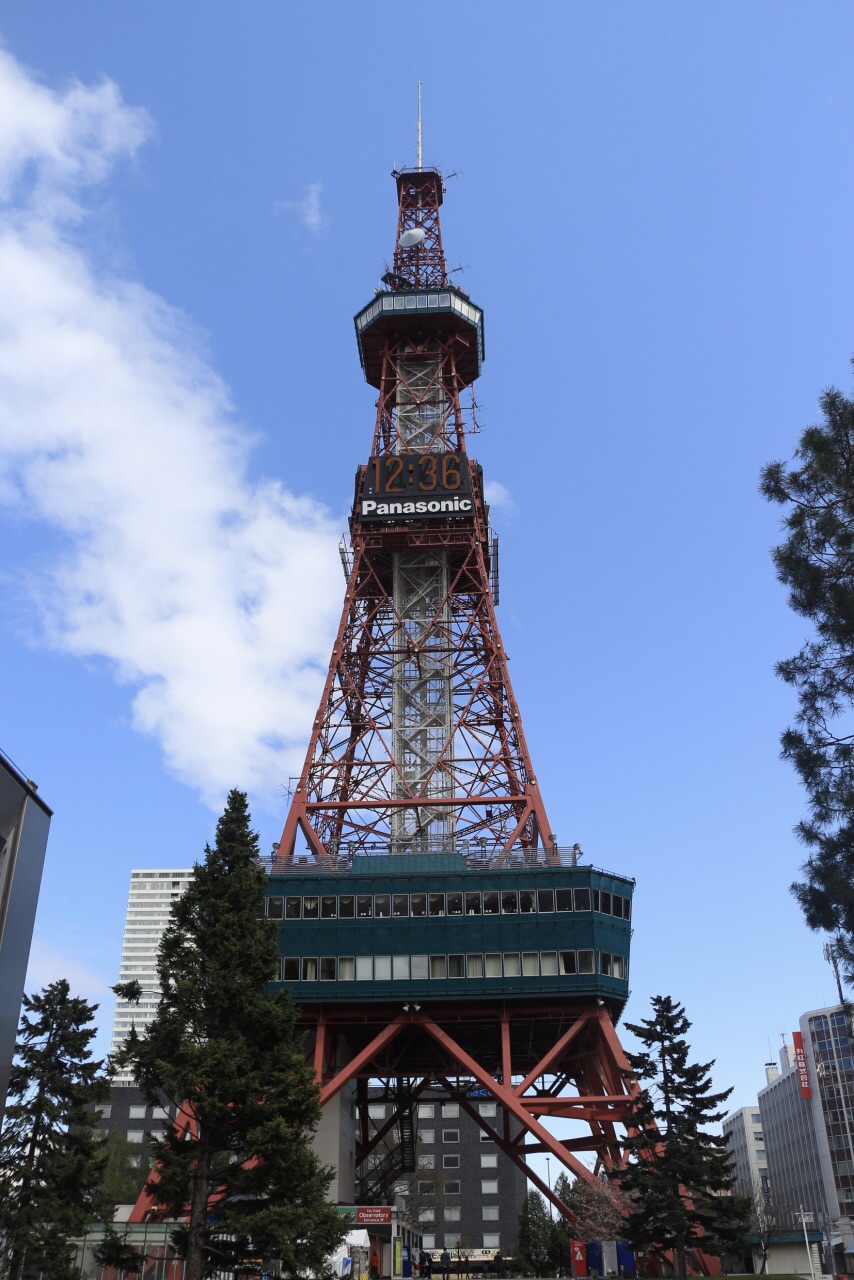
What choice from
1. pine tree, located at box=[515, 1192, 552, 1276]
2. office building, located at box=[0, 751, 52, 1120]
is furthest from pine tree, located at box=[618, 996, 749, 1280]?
pine tree, located at box=[515, 1192, 552, 1276]

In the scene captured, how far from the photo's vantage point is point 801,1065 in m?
117

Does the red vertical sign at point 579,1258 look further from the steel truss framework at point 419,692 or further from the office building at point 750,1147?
the office building at point 750,1147

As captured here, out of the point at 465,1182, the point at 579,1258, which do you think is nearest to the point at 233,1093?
the point at 579,1258

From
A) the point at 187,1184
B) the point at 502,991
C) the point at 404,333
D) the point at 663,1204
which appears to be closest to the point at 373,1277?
the point at 502,991

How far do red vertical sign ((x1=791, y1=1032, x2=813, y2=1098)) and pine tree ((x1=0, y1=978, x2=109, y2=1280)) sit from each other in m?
94.3

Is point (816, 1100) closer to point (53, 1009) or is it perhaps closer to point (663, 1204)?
point (663, 1204)

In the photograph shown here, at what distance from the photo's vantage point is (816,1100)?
113m

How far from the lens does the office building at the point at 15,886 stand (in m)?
22.3

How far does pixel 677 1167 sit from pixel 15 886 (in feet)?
103

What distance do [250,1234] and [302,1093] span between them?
3759 millimetres

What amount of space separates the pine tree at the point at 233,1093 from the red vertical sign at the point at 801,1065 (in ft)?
309

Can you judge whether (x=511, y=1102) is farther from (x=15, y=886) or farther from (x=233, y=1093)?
(x=15, y=886)

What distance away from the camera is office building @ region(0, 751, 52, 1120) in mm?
22344

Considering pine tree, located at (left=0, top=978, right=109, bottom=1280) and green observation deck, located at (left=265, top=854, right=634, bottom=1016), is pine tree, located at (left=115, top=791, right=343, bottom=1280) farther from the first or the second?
green observation deck, located at (left=265, top=854, right=634, bottom=1016)
